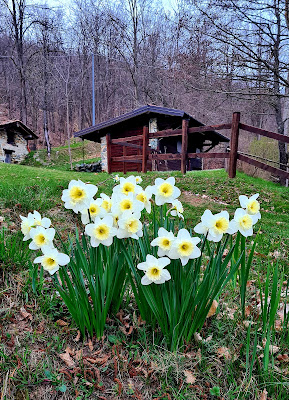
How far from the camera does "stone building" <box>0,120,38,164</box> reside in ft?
54.2

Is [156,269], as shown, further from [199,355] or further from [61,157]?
[61,157]

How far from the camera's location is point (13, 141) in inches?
686

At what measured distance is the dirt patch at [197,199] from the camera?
4880 mm

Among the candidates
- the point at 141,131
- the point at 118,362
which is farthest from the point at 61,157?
the point at 118,362

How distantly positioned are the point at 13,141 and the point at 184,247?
1898 centimetres

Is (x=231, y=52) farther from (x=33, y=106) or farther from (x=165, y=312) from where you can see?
(x=33, y=106)

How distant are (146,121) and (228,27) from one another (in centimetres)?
709

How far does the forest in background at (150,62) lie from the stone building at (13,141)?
5.03ft

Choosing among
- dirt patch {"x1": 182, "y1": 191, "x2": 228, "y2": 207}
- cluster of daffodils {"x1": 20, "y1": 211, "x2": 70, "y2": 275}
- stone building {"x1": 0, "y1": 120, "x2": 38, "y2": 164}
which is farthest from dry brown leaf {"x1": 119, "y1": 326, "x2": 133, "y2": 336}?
stone building {"x1": 0, "y1": 120, "x2": 38, "y2": 164}

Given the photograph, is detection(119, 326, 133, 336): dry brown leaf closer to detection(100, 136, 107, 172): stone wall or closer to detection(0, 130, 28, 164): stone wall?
detection(100, 136, 107, 172): stone wall

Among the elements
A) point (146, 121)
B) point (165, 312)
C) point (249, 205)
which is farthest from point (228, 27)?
point (146, 121)

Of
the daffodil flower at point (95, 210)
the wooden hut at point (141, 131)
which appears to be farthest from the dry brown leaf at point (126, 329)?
the wooden hut at point (141, 131)

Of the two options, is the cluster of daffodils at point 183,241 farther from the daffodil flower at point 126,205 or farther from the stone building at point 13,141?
the stone building at point 13,141

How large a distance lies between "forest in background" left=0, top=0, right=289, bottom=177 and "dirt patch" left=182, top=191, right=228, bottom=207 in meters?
2.41
